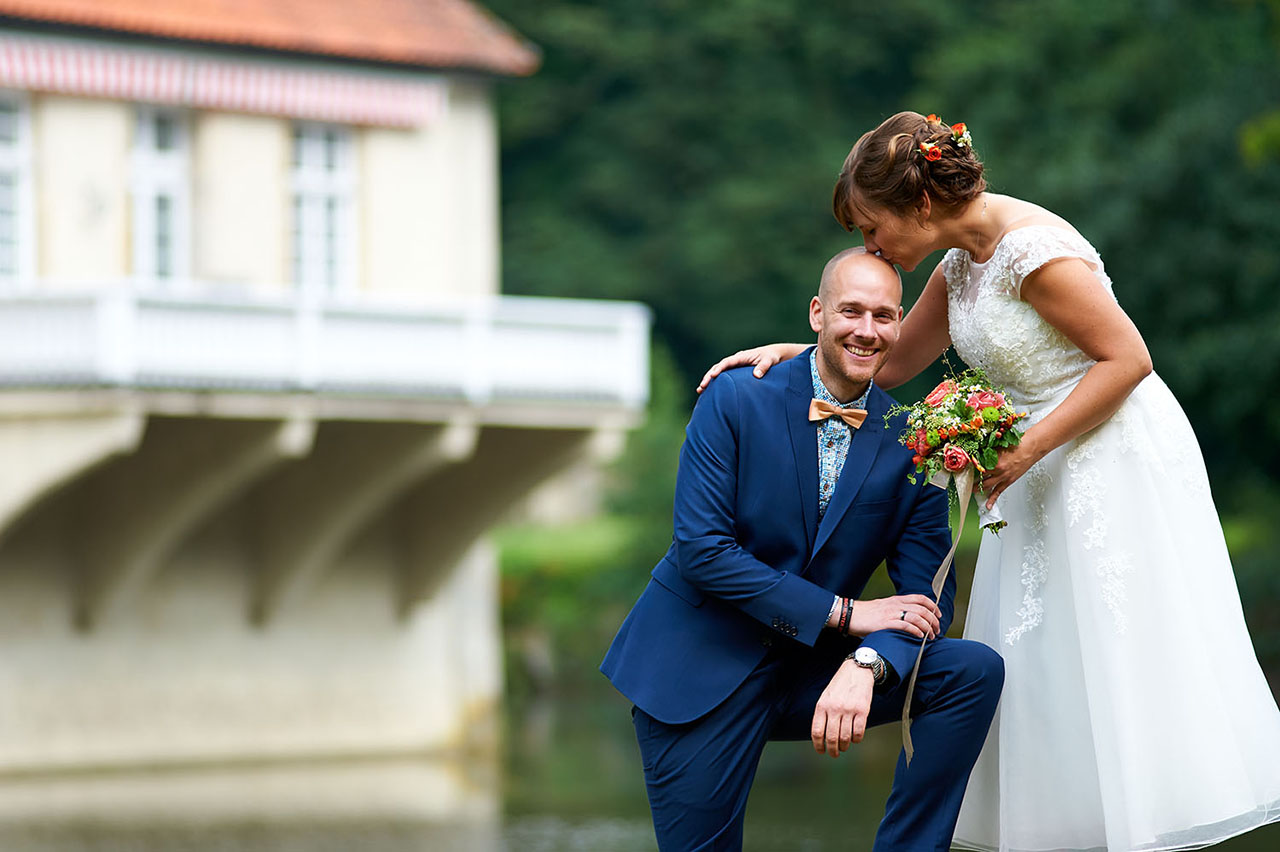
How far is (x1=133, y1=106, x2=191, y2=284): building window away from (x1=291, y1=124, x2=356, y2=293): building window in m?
0.91

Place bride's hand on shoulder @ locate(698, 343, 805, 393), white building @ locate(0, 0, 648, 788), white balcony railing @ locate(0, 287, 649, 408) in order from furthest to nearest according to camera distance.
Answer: white building @ locate(0, 0, 648, 788) → white balcony railing @ locate(0, 287, 649, 408) → bride's hand on shoulder @ locate(698, 343, 805, 393)

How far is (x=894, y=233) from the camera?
4.60 meters

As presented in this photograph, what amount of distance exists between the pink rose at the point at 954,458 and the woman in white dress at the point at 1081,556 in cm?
14

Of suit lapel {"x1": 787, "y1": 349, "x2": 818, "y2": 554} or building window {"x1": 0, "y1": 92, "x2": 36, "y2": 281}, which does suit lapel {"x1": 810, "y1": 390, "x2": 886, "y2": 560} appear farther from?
building window {"x1": 0, "y1": 92, "x2": 36, "y2": 281}

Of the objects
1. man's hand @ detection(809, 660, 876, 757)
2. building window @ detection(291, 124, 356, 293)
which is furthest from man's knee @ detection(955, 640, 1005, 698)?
building window @ detection(291, 124, 356, 293)

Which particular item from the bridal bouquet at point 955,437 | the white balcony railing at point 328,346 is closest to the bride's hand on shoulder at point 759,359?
the bridal bouquet at point 955,437

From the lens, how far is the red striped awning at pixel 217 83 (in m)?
15.7

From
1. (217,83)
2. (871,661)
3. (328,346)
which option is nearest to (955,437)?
(871,661)

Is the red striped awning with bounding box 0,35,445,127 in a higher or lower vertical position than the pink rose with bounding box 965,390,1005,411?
higher

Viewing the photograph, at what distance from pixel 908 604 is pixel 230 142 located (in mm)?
12991

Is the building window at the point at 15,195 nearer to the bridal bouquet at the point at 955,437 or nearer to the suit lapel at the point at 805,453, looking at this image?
the suit lapel at the point at 805,453

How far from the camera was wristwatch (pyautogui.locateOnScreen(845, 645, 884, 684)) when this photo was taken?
4.49m

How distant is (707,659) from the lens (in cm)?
472

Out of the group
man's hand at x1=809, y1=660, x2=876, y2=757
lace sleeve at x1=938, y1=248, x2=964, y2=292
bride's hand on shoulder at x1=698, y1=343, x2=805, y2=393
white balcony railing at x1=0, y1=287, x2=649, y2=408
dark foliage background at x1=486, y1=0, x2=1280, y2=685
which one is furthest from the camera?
dark foliage background at x1=486, y1=0, x2=1280, y2=685
